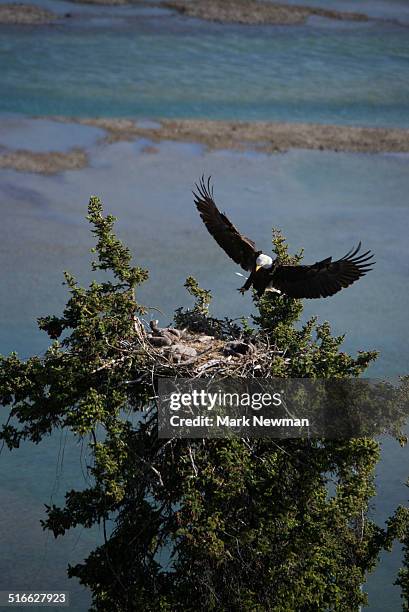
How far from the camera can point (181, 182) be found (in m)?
42.0

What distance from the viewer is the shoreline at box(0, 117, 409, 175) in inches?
1732

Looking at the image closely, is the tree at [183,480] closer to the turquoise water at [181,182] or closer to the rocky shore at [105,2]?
the turquoise water at [181,182]

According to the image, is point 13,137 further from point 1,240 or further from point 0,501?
point 0,501

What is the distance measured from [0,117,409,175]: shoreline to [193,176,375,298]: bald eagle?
25367mm

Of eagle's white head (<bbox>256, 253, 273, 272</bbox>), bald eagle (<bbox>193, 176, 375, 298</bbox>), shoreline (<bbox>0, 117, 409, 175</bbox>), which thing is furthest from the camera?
shoreline (<bbox>0, 117, 409, 175</bbox>)

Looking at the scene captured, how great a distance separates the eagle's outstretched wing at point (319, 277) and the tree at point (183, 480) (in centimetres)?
72

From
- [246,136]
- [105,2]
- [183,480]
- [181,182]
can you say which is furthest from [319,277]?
[105,2]

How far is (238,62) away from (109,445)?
38370 millimetres

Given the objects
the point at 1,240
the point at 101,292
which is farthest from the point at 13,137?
the point at 101,292

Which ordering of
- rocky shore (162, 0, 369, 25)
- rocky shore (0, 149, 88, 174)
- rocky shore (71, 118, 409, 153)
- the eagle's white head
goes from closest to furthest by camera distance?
the eagle's white head < rocky shore (0, 149, 88, 174) < rocky shore (71, 118, 409, 153) < rocky shore (162, 0, 369, 25)

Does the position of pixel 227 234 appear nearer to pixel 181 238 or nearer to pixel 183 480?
pixel 183 480

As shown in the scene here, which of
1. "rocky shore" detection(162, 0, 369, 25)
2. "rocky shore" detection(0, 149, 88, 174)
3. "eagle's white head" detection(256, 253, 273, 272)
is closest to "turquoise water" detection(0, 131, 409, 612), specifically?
"rocky shore" detection(0, 149, 88, 174)

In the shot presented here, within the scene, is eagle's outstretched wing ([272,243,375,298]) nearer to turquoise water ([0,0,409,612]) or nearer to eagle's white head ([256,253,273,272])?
eagle's white head ([256,253,273,272])

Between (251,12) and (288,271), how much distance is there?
42.6 meters
